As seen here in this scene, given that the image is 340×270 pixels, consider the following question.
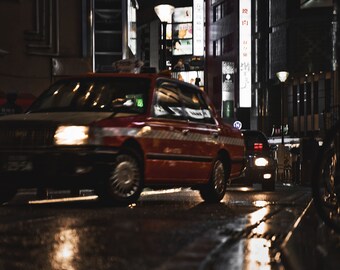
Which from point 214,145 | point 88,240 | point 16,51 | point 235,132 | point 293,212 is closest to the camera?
point 88,240

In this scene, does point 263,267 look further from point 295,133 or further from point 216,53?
point 216,53

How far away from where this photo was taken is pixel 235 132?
12531mm

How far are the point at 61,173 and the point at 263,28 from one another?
50.5 meters

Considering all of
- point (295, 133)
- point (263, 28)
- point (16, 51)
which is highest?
point (263, 28)

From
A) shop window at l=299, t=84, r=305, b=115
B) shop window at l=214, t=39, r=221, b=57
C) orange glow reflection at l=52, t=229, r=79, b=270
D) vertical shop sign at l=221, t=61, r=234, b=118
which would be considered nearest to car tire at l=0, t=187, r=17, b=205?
orange glow reflection at l=52, t=229, r=79, b=270

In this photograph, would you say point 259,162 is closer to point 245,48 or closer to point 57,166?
point 57,166

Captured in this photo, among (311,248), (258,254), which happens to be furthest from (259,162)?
(258,254)

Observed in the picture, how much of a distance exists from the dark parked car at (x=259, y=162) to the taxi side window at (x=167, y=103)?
8448 mm

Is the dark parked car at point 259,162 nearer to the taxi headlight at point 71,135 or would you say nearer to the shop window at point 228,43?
the taxi headlight at point 71,135

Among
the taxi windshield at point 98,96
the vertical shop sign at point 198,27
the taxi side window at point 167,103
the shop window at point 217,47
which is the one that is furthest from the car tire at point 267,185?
the vertical shop sign at point 198,27

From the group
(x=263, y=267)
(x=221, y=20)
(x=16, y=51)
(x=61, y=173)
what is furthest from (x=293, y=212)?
(x=221, y=20)

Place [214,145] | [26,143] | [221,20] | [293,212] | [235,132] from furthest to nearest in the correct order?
[221,20] < [235,132] < [214,145] < [26,143] < [293,212]

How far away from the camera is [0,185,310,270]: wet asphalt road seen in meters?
4.73

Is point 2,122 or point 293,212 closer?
point 293,212
